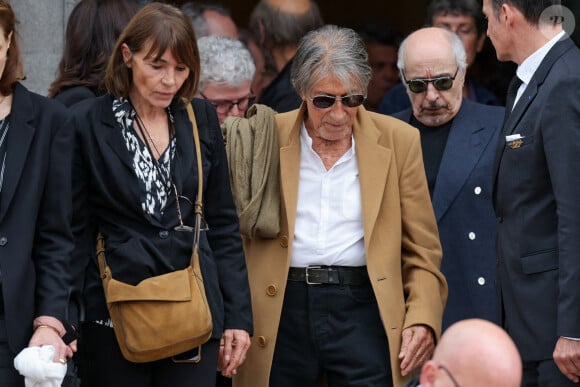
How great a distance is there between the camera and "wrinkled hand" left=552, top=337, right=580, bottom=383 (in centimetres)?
447

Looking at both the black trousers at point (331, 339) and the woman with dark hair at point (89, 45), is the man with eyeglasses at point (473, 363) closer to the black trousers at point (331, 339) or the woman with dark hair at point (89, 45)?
the black trousers at point (331, 339)

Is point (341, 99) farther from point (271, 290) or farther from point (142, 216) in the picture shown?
point (142, 216)

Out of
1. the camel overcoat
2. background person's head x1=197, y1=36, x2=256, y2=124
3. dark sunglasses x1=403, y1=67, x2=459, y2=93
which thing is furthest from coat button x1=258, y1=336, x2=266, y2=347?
dark sunglasses x1=403, y1=67, x2=459, y2=93

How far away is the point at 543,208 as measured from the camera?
467cm

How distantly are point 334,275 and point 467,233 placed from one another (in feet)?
3.44

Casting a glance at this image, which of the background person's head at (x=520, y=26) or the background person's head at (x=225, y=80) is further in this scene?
the background person's head at (x=225, y=80)

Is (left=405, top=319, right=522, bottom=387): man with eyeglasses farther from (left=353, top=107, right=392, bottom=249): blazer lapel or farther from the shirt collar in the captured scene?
the shirt collar

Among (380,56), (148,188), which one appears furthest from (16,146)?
(380,56)

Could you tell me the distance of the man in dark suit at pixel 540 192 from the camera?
14.8 feet

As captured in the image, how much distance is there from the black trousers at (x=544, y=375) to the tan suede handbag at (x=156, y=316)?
1.25 metres

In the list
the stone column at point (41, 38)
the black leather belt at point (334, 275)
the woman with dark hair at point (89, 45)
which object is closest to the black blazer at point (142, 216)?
the black leather belt at point (334, 275)

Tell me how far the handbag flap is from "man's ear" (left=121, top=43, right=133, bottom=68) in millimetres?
830

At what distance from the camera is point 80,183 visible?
4.61m

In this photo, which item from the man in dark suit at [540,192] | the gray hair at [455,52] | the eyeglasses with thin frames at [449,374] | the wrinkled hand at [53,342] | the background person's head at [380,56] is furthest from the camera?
the background person's head at [380,56]
